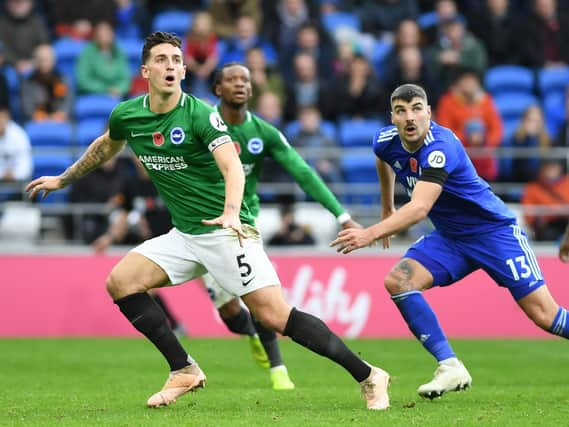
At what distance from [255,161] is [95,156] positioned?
6.98 ft

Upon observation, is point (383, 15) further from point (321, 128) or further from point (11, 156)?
point (11, 156)

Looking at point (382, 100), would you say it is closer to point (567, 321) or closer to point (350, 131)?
point (350, 131)

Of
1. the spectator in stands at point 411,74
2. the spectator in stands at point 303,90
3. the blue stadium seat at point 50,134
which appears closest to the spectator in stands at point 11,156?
the blue stadium seat at point 50,134

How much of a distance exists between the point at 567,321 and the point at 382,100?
409 inches

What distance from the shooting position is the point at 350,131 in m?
19.3

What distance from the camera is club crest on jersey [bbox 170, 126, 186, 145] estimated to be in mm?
8578

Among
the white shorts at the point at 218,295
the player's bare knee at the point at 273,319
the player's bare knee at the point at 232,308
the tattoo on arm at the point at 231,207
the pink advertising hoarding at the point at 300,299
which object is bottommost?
the pink advertising hoarding at the point at 300,299

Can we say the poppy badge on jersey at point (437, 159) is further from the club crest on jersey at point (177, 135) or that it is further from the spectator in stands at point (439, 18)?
the spectator in stands at point (439, 18)

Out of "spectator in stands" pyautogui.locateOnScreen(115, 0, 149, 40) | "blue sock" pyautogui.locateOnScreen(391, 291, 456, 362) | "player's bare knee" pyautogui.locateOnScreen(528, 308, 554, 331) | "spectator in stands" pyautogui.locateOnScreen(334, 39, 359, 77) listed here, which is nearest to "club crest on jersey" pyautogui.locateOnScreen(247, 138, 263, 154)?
"blue sock" pyautogui.locateOnScreen(391, 291, 456, 362)

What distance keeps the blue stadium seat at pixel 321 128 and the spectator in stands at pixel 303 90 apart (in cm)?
22

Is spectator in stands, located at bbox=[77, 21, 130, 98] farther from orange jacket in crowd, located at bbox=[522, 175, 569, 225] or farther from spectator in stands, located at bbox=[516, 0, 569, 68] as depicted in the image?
spectator in stands, located at bbox=[516, 0, 569, 68]

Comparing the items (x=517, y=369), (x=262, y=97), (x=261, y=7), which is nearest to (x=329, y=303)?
(x=262, y=97)

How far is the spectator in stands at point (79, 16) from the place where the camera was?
803 inches

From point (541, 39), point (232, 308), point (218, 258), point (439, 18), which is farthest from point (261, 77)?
point (218, 258)
